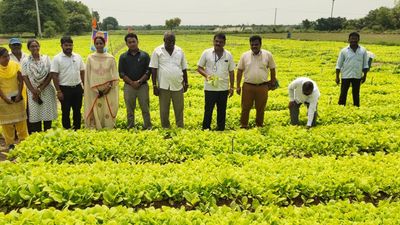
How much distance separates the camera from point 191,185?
17.9ft

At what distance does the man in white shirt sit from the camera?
8.20m

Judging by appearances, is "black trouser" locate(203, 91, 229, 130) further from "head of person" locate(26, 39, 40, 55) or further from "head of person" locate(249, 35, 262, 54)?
"head of person" locate(26, 39, 40, 55)

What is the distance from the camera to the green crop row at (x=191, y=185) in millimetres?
5277

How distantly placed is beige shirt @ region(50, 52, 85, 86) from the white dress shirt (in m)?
7.22

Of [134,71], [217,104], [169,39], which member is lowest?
[217,104]

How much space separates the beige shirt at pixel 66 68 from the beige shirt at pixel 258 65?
3746mm

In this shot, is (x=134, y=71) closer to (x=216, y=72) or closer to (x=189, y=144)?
(x=216, y=72)

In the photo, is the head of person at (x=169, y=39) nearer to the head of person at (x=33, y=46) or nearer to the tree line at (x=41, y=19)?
the head of person at (x=33, y=46)

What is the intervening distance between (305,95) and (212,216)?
4.90 meters

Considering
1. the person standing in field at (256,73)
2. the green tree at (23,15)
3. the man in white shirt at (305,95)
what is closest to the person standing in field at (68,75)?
the person standing in field at (256,73)

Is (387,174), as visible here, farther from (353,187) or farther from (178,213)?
(178,213)

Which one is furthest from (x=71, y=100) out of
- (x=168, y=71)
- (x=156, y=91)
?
(x=168, y=71)

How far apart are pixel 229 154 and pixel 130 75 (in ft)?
9.65

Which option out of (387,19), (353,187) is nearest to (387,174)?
(353,187)
